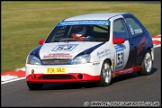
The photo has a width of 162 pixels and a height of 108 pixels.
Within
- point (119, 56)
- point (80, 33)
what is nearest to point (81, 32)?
point (80, 33)

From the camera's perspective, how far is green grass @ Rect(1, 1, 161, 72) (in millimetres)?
18734

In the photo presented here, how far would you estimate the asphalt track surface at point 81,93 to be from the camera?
10430 mm

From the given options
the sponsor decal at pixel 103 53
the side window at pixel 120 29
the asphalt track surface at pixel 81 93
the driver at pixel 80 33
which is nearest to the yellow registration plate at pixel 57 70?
the asphalt track surface at pixel 81 93

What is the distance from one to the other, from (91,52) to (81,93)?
950 mm

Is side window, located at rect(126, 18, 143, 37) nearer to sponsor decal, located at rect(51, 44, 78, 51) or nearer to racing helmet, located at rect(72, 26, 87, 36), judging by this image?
racing helmet, located at rect(72, 26, 87, 36)

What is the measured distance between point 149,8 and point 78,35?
20.6 metres

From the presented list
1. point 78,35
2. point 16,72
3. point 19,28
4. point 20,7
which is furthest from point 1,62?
point 20,7

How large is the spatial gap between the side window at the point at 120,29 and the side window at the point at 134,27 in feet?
0.76

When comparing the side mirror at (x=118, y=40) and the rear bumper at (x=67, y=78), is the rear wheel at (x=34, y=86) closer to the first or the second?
the rear bumper at (x=67, y=78)

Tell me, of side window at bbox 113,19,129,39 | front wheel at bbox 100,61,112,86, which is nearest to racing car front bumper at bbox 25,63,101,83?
front wheel at bbox 100,61,112,86

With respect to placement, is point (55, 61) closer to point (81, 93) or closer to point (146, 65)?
point (81, 93)

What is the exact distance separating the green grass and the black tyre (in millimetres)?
3336

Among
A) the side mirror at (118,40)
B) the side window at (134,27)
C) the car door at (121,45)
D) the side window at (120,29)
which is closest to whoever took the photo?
the side mirror at (118,40)

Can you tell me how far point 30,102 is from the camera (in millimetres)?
10602
